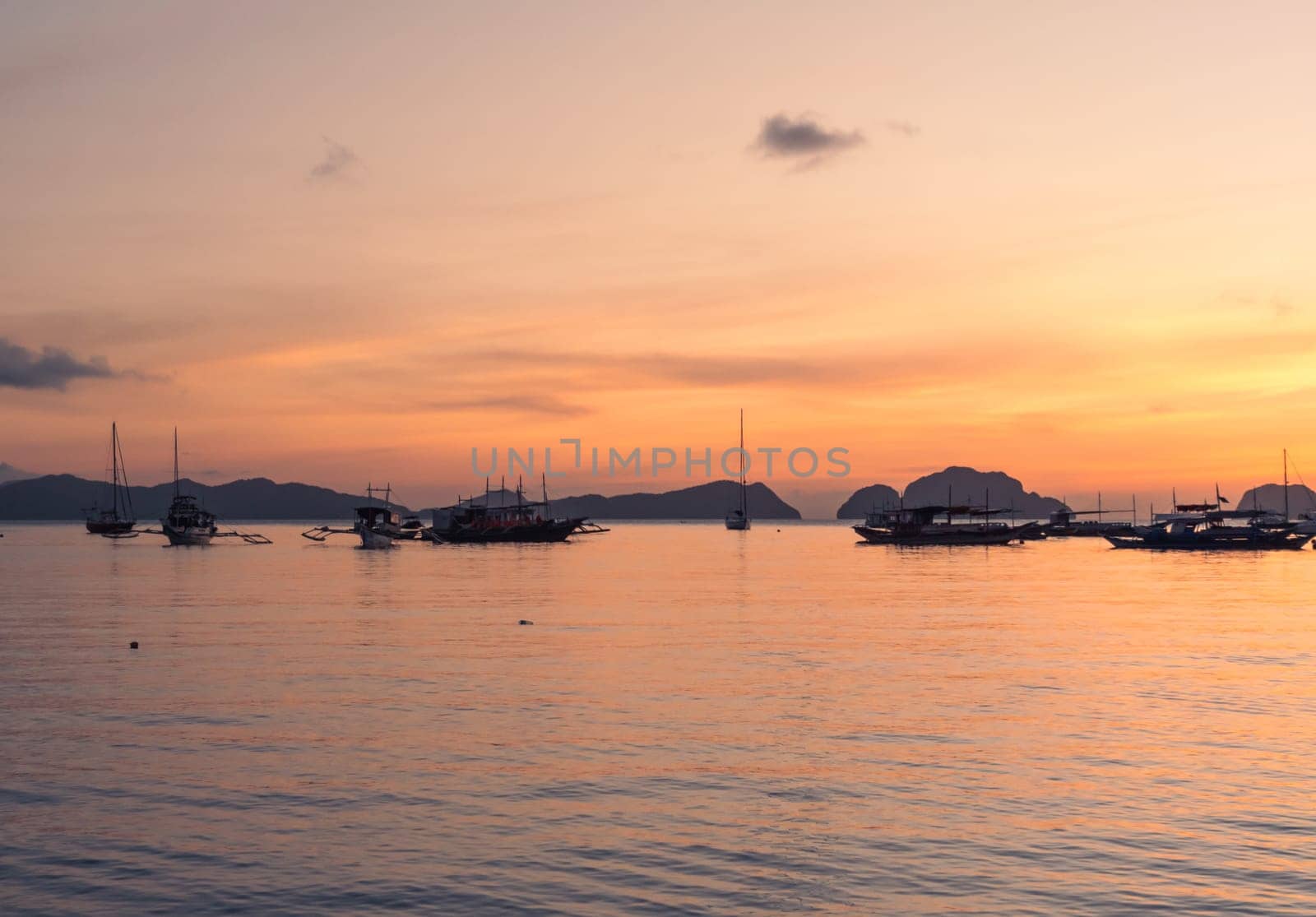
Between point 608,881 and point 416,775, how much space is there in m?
7.60

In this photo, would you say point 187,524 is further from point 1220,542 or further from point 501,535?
point 1220,542

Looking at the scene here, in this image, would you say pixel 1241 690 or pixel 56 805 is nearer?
pixel 56 805

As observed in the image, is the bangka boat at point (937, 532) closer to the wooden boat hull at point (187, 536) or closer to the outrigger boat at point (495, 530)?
the outrigger boat at point (495, 530)

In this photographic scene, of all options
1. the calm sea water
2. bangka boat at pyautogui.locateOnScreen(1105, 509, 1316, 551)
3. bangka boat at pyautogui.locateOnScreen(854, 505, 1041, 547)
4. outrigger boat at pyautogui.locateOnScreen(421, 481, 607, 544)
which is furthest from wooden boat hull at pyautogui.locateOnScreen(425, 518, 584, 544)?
the calm sea water

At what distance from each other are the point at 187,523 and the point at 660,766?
559 ft

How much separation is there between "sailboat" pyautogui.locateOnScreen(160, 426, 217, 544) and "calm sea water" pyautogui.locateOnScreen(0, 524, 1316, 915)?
5041 inches

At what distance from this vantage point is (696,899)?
51.1 feet

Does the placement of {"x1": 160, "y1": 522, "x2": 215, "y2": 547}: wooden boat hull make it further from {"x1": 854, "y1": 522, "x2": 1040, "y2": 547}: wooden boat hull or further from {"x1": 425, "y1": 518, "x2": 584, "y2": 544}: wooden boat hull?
{"x1": 854, "y1": 522, "x2": 1040, "y2": 547}: wooden boat hull

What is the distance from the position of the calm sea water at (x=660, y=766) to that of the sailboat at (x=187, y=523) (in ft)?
420

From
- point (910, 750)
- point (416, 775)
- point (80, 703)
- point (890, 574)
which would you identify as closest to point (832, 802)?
point (910, 750)

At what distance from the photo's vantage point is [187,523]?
178000mm

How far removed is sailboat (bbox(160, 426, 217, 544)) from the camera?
17512 cm

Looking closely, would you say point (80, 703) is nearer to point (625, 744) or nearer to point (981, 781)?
point (625, 744)

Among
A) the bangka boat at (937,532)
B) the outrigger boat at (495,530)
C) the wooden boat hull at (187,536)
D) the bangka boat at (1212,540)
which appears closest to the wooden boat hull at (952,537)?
the bangka boat at (937,532)
